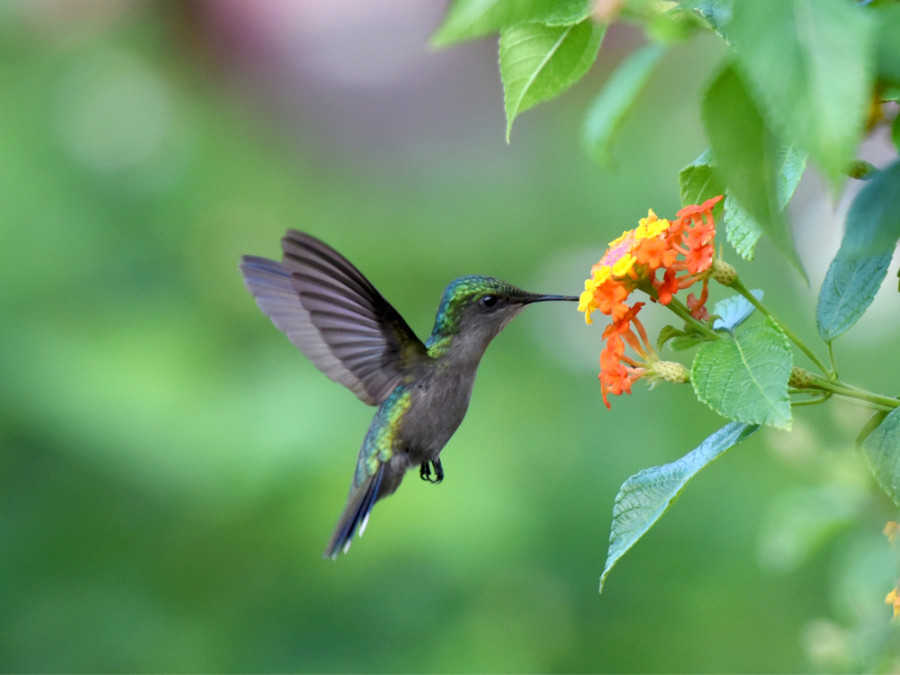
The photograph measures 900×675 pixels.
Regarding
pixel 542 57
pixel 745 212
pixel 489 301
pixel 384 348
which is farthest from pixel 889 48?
pixel 384 348

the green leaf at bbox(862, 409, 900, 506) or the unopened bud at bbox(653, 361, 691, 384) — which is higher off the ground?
the unopened bud at bbox(653, 361, 691, 384)

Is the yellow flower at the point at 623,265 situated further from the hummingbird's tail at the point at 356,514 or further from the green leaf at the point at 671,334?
the hummingbird's tail at the point at 356,514

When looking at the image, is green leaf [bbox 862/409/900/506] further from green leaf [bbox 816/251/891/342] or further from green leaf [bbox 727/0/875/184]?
green leaf [bbox 727/0/875/184]

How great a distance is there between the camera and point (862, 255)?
645mm

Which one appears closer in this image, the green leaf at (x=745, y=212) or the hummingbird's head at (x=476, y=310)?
the green leaf at (x=745, y=212)

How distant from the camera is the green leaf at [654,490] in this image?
2.78 ft

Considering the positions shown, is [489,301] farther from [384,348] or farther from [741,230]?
[741,230]

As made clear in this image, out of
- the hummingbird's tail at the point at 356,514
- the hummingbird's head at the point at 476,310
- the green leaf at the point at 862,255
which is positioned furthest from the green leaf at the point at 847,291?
the hummingbird's tail at the point at 356,514

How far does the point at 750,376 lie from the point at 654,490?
15 centimetres

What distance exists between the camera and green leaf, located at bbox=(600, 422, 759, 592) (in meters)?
0.85

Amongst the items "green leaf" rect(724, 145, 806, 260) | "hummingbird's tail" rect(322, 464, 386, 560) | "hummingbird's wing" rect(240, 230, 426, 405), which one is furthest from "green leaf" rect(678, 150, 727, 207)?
"hummingbird's tail" rect(322, 464, 386, 560)

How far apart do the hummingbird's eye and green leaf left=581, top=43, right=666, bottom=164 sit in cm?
55

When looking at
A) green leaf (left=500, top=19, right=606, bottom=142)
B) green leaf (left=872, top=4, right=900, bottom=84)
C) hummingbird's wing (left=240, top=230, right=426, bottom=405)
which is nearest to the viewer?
green leaf (left=872, top=4, right=900, bottom=84)

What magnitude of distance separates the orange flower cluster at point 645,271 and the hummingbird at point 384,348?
0.35 meters
